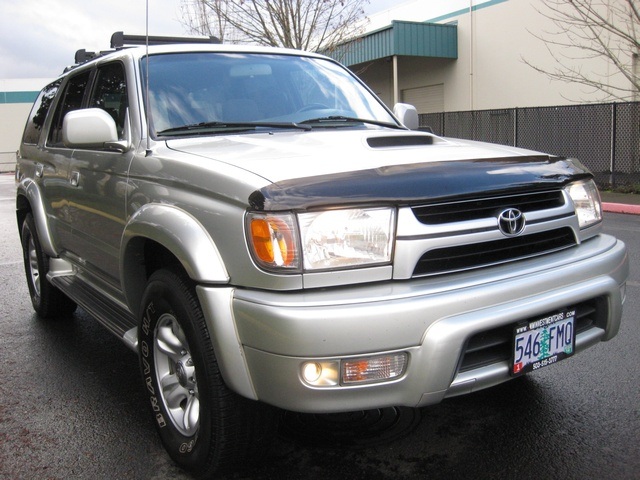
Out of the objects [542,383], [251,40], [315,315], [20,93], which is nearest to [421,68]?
[251,40]

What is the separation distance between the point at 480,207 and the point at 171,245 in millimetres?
1181

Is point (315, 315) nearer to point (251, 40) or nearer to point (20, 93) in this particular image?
point (251, 40)

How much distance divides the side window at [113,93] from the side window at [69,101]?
31 cm

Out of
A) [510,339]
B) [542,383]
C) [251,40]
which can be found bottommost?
[542,383]

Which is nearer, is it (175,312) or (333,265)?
(333,265)

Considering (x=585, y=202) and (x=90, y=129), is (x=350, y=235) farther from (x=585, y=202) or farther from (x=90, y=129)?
(x=90, y=129)

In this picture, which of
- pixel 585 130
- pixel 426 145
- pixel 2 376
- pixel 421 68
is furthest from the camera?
pixel 421 68

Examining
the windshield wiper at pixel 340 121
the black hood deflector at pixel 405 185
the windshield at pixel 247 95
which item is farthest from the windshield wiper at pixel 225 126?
the black hood deflector at pixel 405 185

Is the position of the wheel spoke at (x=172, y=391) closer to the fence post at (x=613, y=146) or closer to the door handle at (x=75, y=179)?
the door handle at (x=75, y=179)

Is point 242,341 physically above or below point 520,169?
below

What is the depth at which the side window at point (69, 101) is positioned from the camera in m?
4.41

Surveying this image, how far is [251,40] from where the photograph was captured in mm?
20125

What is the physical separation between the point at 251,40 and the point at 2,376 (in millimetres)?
17538

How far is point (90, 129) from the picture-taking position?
319 centimetres
